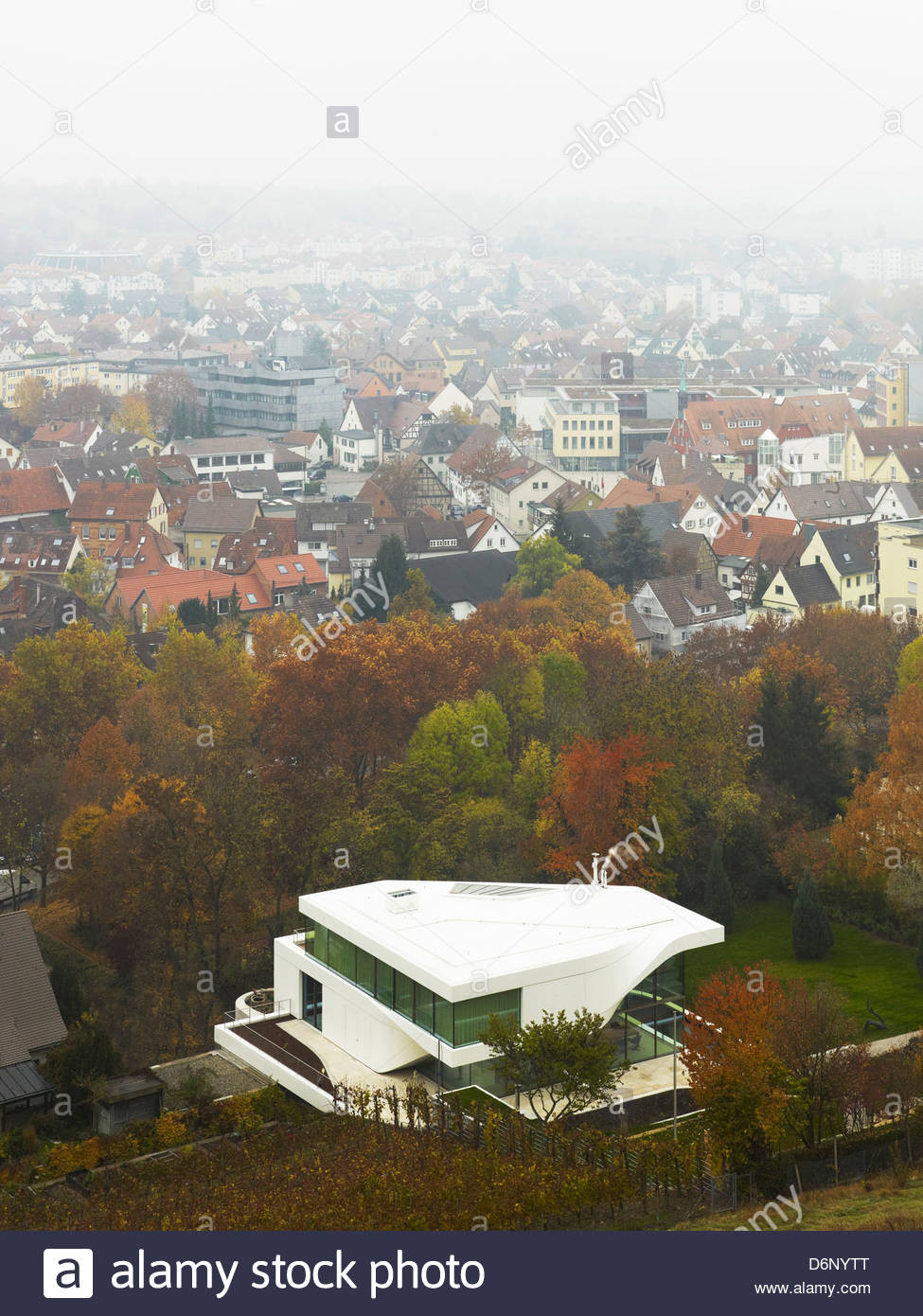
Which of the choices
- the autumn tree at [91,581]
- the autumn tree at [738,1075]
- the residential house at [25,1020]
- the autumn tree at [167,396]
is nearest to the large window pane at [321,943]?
the residential house at [25,1020]

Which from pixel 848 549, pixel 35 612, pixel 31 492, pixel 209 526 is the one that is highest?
pixel 31 492

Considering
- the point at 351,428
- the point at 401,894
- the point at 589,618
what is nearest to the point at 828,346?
the point at 351,428

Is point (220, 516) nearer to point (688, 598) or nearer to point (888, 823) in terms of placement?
point (688, 598)

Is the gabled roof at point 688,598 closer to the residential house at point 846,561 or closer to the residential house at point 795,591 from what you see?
the residential house at point 795,591

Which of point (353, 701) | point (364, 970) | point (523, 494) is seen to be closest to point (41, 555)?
point (523, 494)

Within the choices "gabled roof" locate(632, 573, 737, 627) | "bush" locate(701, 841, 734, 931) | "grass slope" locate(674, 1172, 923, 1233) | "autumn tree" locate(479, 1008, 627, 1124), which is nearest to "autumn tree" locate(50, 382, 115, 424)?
"gabled roof" locate(632, 573, 737, 627)

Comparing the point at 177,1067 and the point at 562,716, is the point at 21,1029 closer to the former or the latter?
the point at 177,1067
